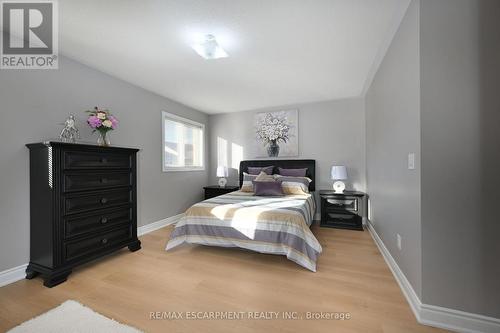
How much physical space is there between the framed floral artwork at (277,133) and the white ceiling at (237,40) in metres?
1.03

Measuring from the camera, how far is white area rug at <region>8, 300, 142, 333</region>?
1389mm

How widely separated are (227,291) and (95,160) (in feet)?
6.50

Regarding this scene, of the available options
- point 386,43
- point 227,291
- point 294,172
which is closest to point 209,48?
point 386,43

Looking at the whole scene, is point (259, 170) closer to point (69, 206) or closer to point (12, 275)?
point (69, 206)

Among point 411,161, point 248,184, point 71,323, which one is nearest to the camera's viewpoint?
point 71,323

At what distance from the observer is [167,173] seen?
3857 millimetres

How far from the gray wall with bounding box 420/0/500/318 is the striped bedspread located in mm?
1003

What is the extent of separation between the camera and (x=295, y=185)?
3682 mm

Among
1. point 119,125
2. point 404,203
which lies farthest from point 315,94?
point 119,125

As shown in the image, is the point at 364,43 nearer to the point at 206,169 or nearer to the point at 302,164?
the point at 302,164

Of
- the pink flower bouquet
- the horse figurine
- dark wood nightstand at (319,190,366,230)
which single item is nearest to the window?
the pink flower bouquet

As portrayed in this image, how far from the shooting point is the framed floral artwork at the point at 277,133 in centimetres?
432

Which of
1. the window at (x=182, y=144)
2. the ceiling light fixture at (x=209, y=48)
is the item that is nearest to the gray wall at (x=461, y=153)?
the ceiling light fixture at (x=209, y=48)

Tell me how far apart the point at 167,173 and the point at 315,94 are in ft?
10.3
